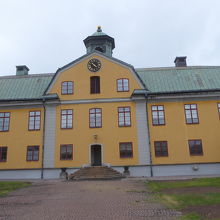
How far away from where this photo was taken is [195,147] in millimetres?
24469

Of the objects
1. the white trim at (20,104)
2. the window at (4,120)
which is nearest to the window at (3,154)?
the window at (4,120)

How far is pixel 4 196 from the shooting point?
43.9ft

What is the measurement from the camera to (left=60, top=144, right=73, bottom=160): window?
2494 centimetres

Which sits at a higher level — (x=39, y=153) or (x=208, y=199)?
(x=39, y=153)

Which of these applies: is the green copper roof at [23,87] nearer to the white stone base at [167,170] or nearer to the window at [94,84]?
the window at [94,84]

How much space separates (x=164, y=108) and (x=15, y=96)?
16799mm

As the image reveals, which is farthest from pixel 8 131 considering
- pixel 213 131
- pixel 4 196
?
pixel 213 131

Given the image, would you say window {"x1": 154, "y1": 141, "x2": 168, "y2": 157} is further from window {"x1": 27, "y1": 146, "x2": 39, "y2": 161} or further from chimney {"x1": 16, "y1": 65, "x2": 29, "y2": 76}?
chimney {"x1": 16, "y1": 65, "x2": 29, "y2": 76}

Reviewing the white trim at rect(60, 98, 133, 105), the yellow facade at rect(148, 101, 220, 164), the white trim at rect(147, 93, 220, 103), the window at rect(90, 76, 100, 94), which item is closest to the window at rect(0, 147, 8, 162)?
the white trim at rect(60, 98, 133, 105)

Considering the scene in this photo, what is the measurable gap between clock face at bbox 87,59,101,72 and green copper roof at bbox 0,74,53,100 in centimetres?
588

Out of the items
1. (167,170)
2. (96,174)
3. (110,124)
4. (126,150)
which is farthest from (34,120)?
(167,170)

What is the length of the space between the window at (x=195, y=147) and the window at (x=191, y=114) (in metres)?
2.06

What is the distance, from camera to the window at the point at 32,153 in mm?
25248

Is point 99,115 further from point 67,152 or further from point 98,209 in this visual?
point 98,209
